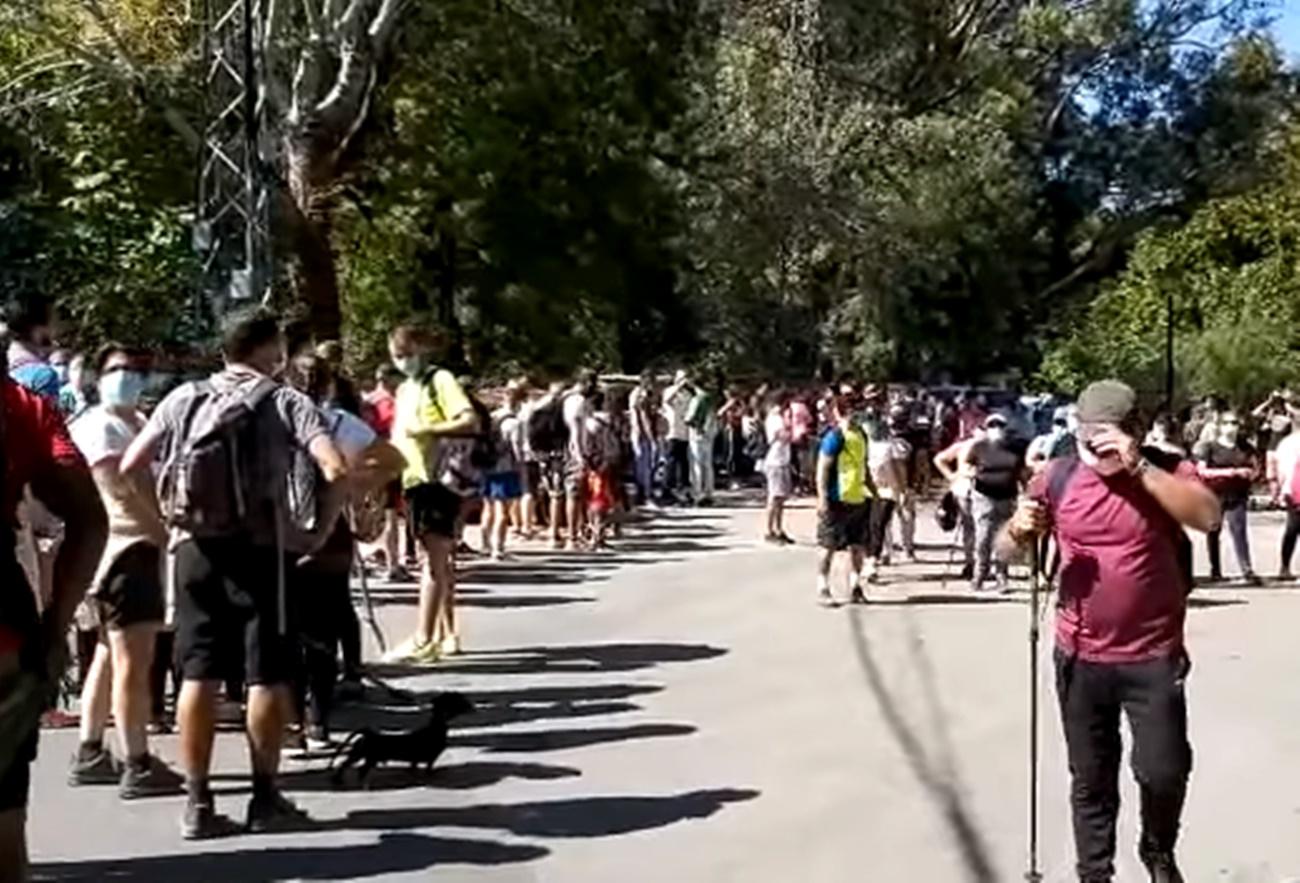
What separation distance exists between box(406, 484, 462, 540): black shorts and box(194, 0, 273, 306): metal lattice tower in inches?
247

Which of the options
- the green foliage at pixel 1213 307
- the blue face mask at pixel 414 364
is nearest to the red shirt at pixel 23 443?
the blue face mask at pixel 414 364

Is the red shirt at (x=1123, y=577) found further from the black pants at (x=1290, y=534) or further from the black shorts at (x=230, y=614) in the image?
the black pants at (x=1290, y=534)

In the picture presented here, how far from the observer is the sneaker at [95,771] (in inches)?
342

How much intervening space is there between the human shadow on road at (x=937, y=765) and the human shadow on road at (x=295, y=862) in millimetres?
1467

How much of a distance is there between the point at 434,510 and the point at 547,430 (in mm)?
10721

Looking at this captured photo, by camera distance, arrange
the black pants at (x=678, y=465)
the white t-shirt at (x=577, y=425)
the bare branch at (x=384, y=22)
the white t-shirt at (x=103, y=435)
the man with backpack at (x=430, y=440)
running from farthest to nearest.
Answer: the black pants at (x=678, y=465)
the bare branch at (x=384, y=22)
the white t-shirt at (x=577, y=425)
the man with backpack at (x=430, y=440)
the white t-shirt at (x=103, y=435)

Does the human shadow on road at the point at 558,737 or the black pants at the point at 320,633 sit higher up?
the black pants at the point at 320,633

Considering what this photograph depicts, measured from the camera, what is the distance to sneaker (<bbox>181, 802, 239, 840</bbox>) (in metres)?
7.69

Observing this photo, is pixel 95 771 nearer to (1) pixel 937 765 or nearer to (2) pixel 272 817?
(2) pixel 272 817

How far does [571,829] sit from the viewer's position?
806cm

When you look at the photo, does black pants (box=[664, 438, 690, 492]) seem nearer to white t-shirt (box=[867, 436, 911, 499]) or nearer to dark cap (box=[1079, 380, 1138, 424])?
white t-shirt (box=[867, 436, 911, 499])

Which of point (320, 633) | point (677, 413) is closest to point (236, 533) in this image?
point (320, 633)

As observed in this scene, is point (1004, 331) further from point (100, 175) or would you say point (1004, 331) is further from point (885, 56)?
point (100, 175)

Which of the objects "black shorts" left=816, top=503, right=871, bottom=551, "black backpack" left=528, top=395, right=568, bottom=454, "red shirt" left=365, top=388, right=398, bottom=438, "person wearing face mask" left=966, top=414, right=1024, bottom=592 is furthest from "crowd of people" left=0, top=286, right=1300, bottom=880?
"black backpack" left=528, top=395, right=568, bottom=454
